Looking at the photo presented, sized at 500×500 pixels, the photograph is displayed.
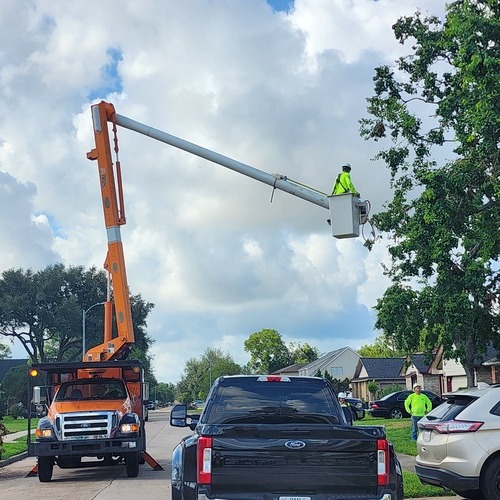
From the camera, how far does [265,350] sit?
14175cm

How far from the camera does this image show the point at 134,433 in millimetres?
17359

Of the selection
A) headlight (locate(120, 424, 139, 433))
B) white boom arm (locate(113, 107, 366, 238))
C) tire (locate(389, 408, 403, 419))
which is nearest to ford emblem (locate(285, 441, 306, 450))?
white boom arm (locate(113, 107, 366, 238))

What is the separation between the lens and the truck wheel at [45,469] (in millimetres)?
17317

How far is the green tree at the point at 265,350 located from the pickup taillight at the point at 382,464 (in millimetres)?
132701

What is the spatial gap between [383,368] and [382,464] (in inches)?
2963

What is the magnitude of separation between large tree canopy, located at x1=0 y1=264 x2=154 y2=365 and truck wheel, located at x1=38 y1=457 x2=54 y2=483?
51272mm

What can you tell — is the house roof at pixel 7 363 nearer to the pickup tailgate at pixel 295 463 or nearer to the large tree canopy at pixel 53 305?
the large tree canopy at pixel 53 305

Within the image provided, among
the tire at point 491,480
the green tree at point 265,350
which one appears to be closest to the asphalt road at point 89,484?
→ the tire at point 491,480

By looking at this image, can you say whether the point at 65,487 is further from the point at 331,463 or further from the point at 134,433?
the point at 331,463

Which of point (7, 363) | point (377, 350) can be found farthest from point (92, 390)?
point (377, 350)

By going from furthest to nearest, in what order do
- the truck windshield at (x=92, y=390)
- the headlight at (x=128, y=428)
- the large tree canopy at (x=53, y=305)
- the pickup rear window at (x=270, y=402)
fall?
the large tree canopy at (x=53, y=305)
the truck windshield at (x=92, y=390)
the headlight at (x=128, y=428)
the pickup rear window at (x=270, y=402)

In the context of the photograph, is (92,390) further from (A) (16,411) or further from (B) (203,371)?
(B) (203,371)

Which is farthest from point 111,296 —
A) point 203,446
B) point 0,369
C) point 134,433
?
point 0,369

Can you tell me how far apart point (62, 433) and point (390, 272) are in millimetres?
15682
